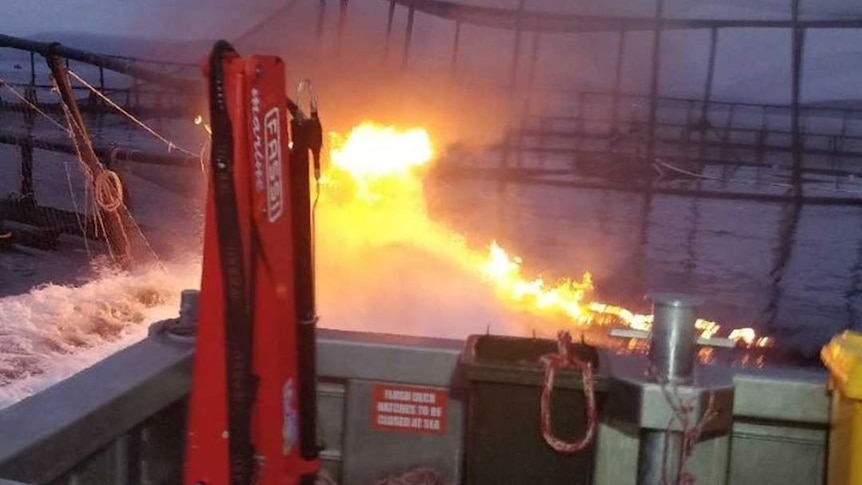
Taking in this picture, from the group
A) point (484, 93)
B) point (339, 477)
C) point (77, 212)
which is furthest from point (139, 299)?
point (484, 93)

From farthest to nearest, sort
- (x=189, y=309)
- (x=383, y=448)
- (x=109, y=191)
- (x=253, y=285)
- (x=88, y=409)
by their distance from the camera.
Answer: (x=109, y=191) < (x=383, y=448) < (x=189, y=309) < (x=253, y=285) < (x=88, y=409)

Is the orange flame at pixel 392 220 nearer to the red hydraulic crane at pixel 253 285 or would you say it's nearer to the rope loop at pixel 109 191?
the rope loop at pixel 109 191

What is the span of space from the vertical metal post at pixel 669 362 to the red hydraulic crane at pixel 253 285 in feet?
3.69

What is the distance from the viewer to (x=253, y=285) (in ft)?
9.52

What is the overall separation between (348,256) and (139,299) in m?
2.88

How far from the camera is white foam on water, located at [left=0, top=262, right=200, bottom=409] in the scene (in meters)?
8.08

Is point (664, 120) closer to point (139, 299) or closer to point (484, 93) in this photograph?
point (484, 93)

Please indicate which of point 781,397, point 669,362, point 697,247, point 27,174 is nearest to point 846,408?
point 781,397

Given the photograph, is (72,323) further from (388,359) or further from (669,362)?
(669,362)

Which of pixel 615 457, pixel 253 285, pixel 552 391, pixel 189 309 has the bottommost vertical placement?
pixel 615 457

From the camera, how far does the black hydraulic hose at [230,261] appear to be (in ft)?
9.00

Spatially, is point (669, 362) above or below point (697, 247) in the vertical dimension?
below

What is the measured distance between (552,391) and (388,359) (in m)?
0.76

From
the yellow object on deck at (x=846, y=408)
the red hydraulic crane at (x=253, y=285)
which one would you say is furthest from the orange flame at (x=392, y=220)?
the red hydraulic crane at (x=253, y=285)
